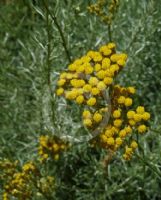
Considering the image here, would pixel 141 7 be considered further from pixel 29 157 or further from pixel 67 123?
pixel 29 157

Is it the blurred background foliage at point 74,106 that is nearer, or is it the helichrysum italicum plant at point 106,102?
the helichrysum italicum plant at point 106,102

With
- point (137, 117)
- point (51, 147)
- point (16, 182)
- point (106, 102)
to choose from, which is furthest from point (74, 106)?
point (137, 117)

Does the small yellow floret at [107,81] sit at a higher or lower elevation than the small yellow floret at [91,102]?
higher

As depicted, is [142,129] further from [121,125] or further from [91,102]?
[91,102]

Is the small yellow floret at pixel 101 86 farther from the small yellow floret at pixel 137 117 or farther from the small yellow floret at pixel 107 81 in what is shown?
the small yellow floret at pixel 137 117

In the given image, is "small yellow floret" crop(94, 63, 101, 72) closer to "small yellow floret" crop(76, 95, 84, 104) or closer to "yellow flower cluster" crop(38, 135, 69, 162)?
"small yellow floret" crop(76, 95, 84, 104)

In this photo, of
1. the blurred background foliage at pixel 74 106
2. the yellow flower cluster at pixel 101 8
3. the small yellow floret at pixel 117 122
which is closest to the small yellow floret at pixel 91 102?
the small yellow floret at pixel 117 122

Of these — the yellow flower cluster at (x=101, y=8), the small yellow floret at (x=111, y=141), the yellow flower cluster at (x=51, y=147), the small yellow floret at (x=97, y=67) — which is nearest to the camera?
the small yellow floret at (x=111, y=141)

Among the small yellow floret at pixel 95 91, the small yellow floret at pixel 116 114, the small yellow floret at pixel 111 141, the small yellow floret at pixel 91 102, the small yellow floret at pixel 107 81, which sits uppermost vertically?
the small yellow floret at pixel 107 81
